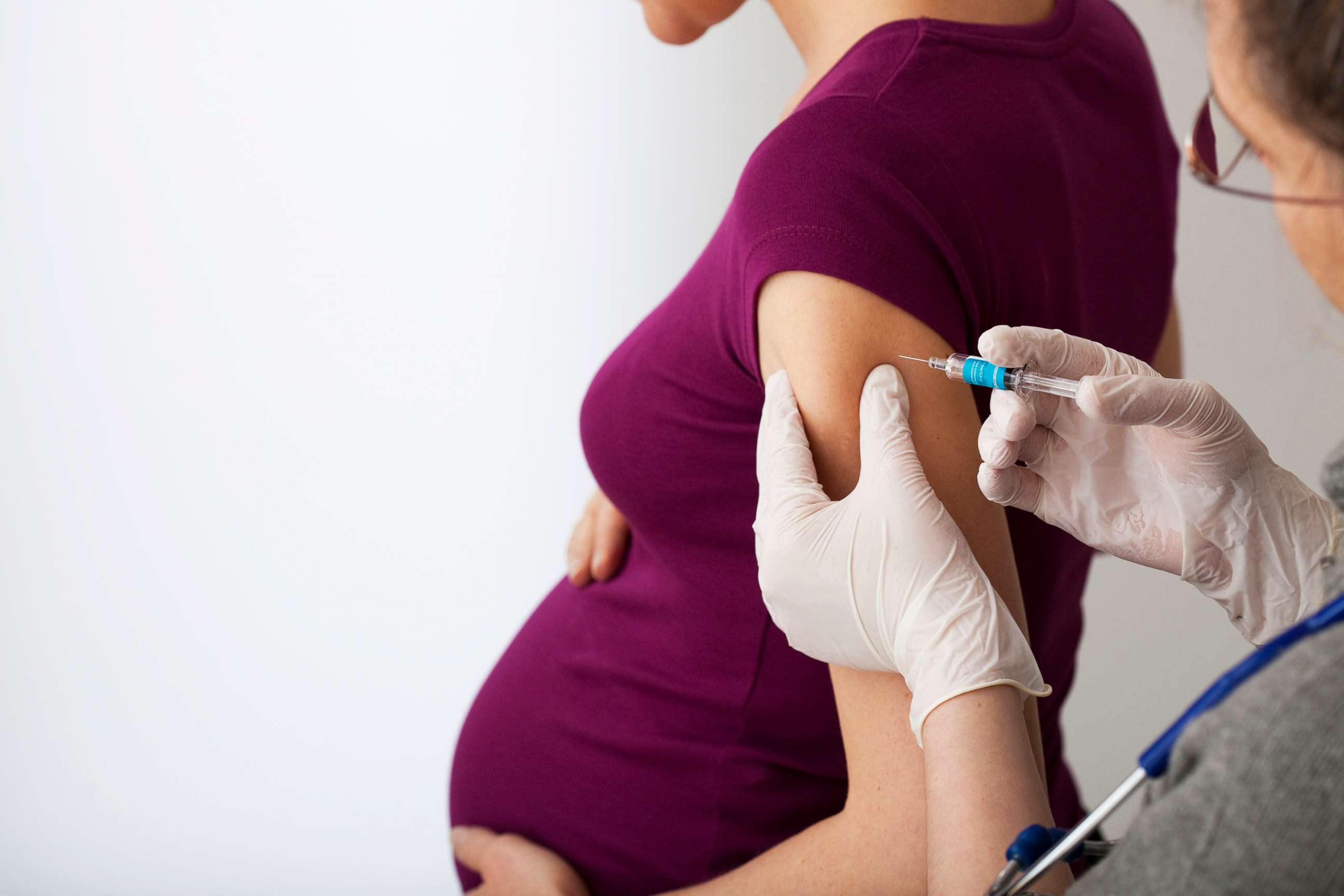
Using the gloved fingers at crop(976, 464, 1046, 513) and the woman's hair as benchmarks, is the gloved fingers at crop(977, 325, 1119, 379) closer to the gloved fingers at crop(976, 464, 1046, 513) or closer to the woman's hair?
the gloved fingers at crop(976, 464, 1046, 513)

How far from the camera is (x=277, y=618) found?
7.54ft

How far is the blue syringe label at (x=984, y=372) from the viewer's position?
29.3 inches

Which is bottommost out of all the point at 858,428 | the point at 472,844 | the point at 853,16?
the point at 472,844

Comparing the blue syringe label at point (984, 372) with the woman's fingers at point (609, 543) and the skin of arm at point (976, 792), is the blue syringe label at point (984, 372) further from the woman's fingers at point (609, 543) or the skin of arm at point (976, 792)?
the woman's fingers at point (609, 543)

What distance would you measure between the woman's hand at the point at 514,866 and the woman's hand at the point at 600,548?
32 cm

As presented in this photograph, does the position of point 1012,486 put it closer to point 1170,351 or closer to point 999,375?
point 999,375

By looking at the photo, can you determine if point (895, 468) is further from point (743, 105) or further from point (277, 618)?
point (277, 618)

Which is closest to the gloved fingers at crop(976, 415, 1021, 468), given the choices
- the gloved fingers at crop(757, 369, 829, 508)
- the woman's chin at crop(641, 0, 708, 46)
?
the gloved fingers at crop(757, 369, 829, 508)

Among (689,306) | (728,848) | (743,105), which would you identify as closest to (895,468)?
(689,306)

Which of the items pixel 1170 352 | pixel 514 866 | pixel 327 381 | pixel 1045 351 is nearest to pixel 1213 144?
pixel 1045 351

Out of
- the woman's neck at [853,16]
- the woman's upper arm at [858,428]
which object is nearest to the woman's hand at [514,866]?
the woman's upper arm at [858,428]

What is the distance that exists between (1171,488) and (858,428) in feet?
0.98

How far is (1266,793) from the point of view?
0.44m

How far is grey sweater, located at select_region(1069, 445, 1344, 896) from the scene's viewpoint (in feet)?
1.43
